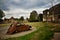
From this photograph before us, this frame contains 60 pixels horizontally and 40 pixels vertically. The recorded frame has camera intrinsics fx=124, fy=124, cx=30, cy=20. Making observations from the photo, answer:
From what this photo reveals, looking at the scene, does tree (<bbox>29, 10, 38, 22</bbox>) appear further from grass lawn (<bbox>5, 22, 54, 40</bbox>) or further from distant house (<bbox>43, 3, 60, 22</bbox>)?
distant house (<bbox>43, 3, 60, 22</bbox>)

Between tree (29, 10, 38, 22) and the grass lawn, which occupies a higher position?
tree (29, 10, 38, 22)

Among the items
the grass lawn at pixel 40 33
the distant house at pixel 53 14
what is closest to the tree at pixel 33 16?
the grass lawn at pixel 40 33

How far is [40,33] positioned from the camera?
10.8 ft

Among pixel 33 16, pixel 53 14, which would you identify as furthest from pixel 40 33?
pixel 53 14

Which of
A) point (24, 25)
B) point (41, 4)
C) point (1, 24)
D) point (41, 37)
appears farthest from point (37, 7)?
point (1, 24)

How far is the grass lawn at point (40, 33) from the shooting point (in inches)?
126

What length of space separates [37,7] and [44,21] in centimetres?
50

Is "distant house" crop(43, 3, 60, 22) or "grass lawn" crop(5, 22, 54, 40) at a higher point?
"distant house" crop(43, 3, 60, 22)

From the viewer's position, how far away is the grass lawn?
10.5ft

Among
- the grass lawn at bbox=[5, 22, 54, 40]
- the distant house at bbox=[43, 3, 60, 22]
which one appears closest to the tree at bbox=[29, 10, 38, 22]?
the grass lawn at bbox=[5, 22, 54, 40]

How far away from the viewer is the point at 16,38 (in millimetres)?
3299

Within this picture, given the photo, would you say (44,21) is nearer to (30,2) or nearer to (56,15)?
(56,15)

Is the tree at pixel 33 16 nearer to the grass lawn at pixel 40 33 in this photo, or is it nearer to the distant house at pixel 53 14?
the grass lawn at pixel 40 33

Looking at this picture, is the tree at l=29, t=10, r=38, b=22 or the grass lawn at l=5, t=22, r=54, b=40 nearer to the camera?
the grass lawn at l=5, t=22, r=54, b=40
